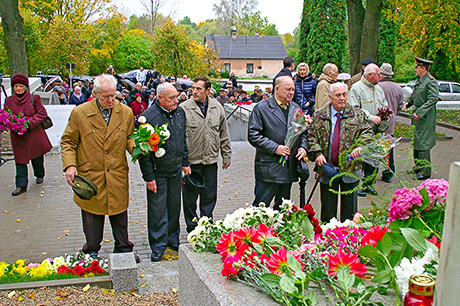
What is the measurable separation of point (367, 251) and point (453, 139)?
14.9m

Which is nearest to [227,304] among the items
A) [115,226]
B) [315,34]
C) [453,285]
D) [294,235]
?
[294,235]

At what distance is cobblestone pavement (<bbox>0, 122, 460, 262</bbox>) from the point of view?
20.4 feet

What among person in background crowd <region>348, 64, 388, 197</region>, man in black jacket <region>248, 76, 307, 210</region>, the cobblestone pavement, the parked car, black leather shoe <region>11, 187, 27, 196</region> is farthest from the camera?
the parked car

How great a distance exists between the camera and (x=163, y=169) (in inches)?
225

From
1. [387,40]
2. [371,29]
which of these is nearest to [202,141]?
[371,29]

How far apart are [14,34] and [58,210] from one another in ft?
27.5

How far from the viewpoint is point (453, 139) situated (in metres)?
15.9

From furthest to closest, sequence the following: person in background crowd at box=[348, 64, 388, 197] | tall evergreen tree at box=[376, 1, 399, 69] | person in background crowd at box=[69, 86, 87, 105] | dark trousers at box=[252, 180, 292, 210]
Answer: tall evergreen tree at box=[376, 1, 399, 69] → person in background crowd at box=[69, 86, 87, 105] → person in background crowd at box=[348, 64, 388, 197] → dark trousers at box=[252, 180, 292, 210]

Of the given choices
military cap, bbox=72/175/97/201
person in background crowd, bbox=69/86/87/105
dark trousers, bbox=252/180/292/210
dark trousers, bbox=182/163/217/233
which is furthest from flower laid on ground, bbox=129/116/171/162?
person in background crowd, bbox=69/86/87/105

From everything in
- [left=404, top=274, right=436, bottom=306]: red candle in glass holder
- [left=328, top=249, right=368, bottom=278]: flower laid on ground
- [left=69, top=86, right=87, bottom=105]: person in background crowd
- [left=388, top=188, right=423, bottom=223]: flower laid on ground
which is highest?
[left=388, top=188, right=423, bottom=223]: flower laid on ground

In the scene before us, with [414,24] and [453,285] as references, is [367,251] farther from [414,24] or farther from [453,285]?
[414,24]

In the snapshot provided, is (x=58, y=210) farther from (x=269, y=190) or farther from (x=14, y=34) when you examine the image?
(x=14, y=34)

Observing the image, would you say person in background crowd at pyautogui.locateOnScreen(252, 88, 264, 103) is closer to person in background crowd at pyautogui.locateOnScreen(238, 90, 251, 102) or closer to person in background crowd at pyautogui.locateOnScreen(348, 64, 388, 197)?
person in background crowd at pyautogui.locateOnScreen(238, 90, 251, 102)

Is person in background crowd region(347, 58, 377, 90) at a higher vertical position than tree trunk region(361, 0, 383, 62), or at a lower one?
lower
